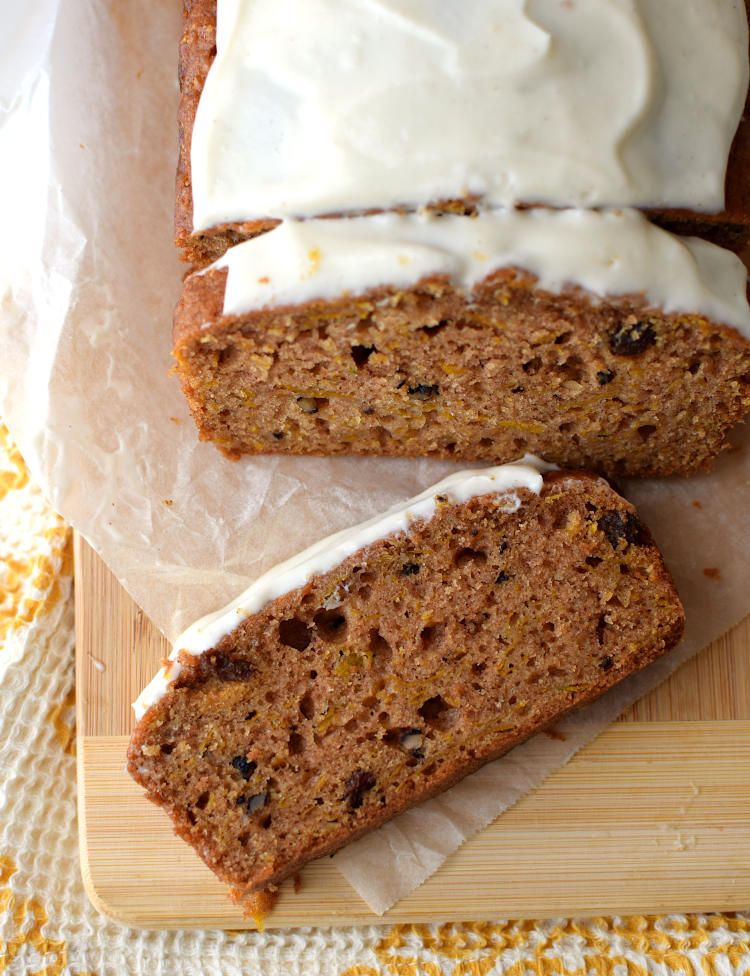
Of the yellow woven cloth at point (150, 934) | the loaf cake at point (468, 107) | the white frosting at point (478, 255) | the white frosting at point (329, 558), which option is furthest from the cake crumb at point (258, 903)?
the loaf cake at point (468, 107)

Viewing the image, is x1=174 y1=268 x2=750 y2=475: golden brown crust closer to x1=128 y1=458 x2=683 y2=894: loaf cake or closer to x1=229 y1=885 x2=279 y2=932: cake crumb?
x1=128 y1=458 x2=683 y2=894: loaf cake

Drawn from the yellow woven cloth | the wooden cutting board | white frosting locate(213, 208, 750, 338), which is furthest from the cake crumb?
white frosting locate(213, 208, 750, 338)

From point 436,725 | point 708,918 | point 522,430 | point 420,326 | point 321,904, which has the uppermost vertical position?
point 420,326

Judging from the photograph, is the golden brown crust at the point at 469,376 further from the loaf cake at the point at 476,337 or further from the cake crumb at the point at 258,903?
the cake crumb at the point at 258,903

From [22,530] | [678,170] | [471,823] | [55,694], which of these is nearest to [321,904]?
[471,823]

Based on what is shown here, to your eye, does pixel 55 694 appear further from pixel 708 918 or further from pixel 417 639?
pixel 708 918

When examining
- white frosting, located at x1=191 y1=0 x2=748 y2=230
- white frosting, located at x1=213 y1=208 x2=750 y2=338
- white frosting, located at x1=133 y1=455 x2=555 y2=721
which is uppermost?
white frosting, located at x1=191 y1=0 x2=748 y2=230
